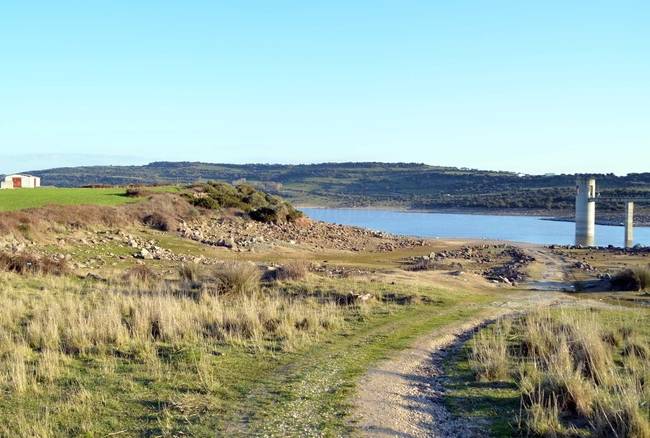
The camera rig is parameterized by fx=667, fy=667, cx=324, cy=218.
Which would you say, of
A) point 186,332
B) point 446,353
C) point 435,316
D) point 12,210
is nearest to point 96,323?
point 186,332

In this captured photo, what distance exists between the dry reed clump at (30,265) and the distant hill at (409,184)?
100m

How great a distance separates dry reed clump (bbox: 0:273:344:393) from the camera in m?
9.56

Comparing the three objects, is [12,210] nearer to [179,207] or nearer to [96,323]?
[179,207]

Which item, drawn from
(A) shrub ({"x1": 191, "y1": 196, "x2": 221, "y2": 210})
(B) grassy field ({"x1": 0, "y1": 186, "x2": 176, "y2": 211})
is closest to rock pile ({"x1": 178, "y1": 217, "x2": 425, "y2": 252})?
(A) shrub ({"x1": 191, "y1": 196, "x2": 221, "y2": 210})

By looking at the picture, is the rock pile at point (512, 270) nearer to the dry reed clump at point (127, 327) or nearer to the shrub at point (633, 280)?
the shrub at point (633, 280)

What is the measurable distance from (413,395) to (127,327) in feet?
19.6

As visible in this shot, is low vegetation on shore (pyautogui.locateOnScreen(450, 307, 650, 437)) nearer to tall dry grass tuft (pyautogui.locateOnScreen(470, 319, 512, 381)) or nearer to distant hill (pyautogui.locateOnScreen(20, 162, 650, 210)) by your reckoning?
tall dry grass tuft (pyautogui.locateOnScreen(470, 319, 512, 381))

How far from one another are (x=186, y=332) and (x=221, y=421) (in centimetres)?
442

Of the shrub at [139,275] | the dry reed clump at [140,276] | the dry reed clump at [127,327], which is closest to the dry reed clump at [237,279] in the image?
the dry reed clump at [127,327]

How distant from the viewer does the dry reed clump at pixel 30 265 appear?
19734mm

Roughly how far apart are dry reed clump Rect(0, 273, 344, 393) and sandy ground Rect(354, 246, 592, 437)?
6.33 ft

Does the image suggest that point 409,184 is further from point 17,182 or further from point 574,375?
point 574,375

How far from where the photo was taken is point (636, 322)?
569 inches

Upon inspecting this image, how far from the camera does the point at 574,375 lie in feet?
28.0
